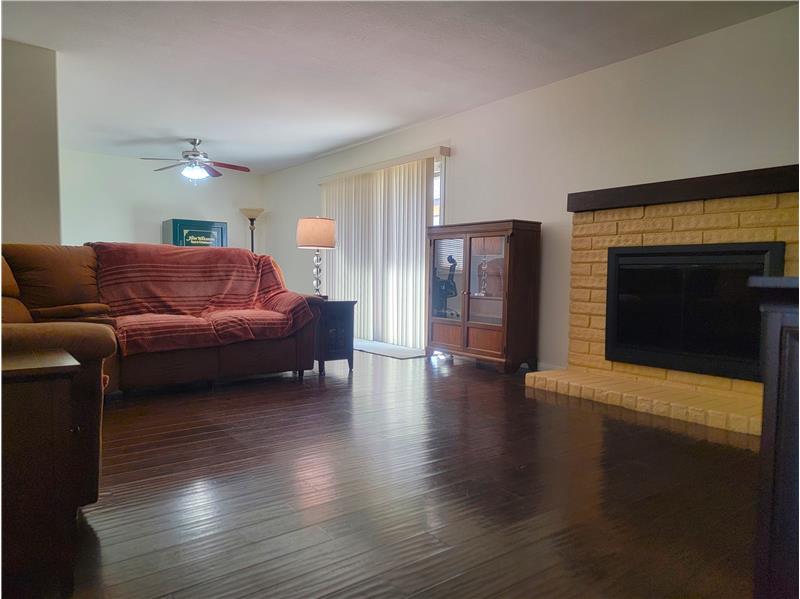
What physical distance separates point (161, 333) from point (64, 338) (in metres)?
1.99

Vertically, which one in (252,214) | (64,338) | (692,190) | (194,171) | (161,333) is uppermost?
(194,171)

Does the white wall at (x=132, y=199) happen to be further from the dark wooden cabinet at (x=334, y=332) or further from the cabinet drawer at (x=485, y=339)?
the cabinet drawer at (x=485, y=339)

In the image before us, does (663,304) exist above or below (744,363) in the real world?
above

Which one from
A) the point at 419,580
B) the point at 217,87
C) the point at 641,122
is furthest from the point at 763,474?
the point at 217,87

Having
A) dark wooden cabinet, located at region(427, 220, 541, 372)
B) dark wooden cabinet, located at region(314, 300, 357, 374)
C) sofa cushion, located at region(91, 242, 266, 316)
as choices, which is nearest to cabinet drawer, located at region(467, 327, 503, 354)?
dark wooden cabinet, located at region(427, 220, 541, 372)

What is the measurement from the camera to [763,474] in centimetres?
97

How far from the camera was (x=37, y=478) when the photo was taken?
1339 millimetres

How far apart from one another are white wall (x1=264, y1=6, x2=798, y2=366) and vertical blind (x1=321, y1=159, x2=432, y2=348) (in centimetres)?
43

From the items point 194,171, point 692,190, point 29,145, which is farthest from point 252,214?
point 692,190

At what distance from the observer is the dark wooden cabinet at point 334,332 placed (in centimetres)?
430

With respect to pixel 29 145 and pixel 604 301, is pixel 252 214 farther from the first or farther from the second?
pixel 604 301

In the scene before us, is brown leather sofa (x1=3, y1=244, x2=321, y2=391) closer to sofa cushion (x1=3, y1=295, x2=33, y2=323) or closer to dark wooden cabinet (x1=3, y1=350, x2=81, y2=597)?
sofa cushion (x1=3, y1=295, x2=33, y2=323)

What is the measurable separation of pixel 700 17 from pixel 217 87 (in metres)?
3.61

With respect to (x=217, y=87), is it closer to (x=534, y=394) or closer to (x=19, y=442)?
(x=534, y=394)
